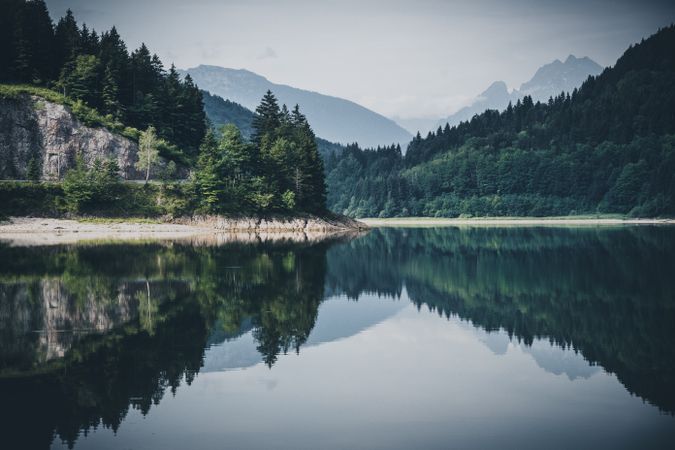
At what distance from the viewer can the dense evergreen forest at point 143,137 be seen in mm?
96938

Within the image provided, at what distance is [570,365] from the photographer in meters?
22.4

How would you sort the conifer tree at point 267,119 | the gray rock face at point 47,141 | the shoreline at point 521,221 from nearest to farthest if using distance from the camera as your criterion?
1. the gray rock face at point 47,141
2. the conifer tree at point 267,119
3. the shoreline at point 521,221

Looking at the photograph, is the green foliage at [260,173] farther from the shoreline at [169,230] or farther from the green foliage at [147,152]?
the green foliage at [147,152]

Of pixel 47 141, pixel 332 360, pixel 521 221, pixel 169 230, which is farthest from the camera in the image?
pixel 521 221

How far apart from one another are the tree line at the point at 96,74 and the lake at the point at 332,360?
7160cm

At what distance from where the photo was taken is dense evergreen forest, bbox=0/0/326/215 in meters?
96.9

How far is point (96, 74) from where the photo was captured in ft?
360

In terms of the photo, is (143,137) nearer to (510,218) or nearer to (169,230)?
(169,230)

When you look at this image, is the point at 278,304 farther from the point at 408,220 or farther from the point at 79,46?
the point at 408,220

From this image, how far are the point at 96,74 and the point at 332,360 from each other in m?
100.0

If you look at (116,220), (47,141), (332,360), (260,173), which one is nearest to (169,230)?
(116,220)

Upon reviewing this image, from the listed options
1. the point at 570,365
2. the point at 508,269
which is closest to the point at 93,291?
the point at 570,365

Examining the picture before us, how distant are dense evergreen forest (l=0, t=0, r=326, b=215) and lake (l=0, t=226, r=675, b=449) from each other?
2072 inches

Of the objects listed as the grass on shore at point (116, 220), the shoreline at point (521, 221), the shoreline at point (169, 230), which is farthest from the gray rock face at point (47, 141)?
the shoreline at point (521, 221)
